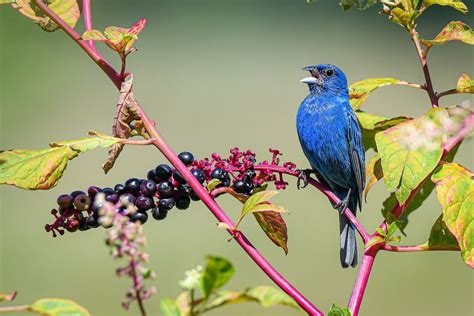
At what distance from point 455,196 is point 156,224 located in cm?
732

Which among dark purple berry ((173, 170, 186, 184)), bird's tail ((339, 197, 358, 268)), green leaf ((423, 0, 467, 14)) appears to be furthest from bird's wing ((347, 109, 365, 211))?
dark purple berry ((173, 170, 186, 184))

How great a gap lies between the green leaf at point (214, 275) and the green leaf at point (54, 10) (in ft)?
2.55

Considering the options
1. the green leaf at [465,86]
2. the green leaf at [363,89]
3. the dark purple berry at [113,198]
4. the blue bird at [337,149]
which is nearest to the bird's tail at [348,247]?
the blue bird at [337,149]

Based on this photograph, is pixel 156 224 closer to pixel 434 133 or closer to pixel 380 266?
pixel 380 266

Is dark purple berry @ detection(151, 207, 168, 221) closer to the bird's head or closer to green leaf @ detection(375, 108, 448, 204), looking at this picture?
green leaf @ detection(375, 108, 448, 204)

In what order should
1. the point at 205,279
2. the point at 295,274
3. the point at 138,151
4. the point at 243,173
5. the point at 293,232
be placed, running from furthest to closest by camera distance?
the point at 138,151 < the point at 293,232 < the point at 295,274 < the point at 243,173 < the point at 205,279

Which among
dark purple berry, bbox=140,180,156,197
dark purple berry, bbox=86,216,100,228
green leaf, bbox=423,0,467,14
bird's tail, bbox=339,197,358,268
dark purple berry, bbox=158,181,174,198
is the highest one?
dark purple berry, bbox=86,216,100,228

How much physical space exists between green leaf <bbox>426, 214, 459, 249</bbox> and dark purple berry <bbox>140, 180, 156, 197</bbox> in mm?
454

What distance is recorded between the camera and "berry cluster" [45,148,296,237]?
120 cm

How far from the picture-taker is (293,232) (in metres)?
8.17

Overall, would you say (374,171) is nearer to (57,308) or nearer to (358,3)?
(358,3)

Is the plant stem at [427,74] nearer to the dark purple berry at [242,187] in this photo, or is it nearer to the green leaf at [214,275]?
the dark purple berry at [242,187]

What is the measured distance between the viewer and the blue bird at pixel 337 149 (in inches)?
102

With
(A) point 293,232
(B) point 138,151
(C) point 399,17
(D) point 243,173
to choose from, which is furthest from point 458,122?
(B) point 138,151
